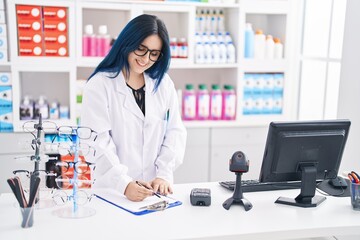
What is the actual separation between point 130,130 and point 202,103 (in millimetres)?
1739

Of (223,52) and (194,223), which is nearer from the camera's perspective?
(194,223)

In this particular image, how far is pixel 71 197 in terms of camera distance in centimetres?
199

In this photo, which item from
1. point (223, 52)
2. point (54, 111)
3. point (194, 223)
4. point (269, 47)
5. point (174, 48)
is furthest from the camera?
point (269, 47)

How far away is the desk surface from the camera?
5.53 feet

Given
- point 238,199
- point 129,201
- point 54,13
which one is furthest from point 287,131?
point 54,13

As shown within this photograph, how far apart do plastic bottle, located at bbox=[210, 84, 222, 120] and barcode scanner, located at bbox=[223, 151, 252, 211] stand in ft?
6.67

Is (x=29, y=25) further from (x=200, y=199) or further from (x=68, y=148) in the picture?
(x=200, y=199)

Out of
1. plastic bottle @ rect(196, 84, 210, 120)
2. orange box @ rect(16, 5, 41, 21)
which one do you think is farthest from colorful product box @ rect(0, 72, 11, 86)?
plastic bottle @ rect(196, 84, 210, 120)

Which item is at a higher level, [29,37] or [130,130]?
[29,37]

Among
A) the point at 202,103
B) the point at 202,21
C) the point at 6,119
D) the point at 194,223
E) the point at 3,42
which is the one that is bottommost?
the point at 194,223

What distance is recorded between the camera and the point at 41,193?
2027 mm

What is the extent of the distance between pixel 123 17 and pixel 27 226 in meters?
2.63

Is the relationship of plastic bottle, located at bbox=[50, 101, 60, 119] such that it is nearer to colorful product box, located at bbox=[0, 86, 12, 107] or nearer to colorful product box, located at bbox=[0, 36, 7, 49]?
colorful product box, located at bbox=[0, 86, 12, 107]

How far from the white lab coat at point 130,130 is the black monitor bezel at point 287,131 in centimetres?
53
